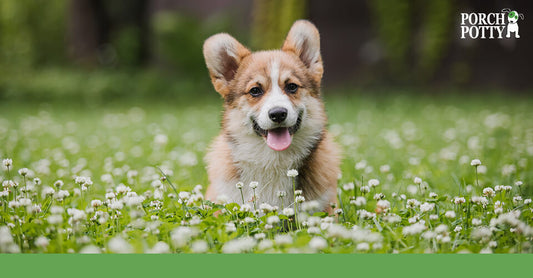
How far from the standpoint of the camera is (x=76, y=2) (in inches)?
528

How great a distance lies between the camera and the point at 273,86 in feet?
10.2

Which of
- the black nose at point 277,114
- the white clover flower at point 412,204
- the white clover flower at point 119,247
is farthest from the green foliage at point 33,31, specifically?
the white clover flower at point 412,204

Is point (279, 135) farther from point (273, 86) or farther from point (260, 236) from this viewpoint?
point (260, 236)

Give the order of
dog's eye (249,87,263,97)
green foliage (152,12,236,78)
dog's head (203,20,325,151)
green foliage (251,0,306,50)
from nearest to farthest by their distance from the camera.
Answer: dog's head (203,20,325,151) → dog's eye (249,87,263,97) → green foliage (251,0,306,50) → green foliage (152,12,236,78)

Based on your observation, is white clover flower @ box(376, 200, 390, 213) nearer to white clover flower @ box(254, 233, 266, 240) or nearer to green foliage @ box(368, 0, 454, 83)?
white clover flower @ box(254, 233, 266, 240)

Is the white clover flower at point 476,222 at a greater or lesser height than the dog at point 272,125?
lesser

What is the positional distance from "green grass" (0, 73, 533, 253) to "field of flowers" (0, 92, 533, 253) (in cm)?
1

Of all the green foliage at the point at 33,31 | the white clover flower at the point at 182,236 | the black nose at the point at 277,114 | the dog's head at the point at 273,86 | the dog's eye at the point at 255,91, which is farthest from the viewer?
the green foliage at the point at 33,31

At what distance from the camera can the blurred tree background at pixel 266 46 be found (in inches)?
409

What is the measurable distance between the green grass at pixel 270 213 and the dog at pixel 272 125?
244mm

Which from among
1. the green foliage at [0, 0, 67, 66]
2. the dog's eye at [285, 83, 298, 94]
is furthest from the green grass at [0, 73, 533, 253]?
the green foliage at [0, 0, 67, 66]

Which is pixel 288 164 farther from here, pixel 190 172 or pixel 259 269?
pixel 190 172

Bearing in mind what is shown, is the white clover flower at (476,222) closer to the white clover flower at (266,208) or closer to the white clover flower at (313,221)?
the white clover flower at (313,221)

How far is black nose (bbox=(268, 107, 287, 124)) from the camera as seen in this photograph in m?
2.89
